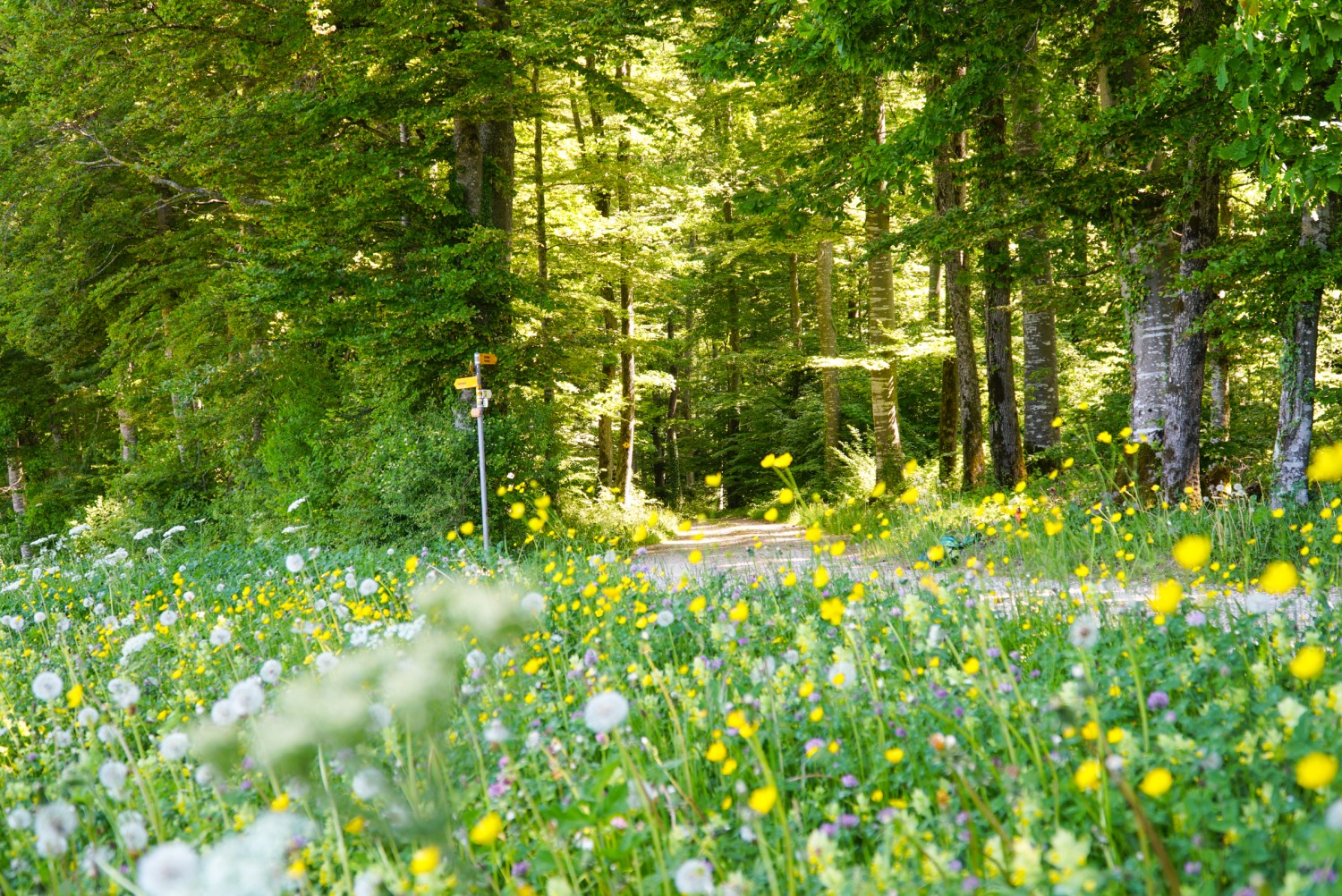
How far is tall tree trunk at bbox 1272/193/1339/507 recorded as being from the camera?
6.47 metres

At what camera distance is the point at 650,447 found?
20109 mm

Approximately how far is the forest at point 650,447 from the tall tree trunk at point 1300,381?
0.10 ft

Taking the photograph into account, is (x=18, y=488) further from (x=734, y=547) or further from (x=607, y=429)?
(x=734, y=547)

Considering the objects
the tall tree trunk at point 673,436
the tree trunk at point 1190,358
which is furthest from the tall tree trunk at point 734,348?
the tree trunk at point 1190,358

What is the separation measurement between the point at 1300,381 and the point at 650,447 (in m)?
14.5

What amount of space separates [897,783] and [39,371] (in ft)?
77.8

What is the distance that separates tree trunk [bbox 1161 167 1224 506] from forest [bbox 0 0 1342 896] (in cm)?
7

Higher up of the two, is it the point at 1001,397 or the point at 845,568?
the point at 1001,397

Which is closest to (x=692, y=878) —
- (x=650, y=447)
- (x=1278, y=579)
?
(x=1278, y=579)

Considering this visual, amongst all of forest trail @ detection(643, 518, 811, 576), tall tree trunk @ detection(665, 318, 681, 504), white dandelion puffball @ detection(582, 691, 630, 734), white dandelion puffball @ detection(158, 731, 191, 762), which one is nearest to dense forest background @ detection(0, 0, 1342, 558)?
Result: forest trail @ detection(643, 518, 811, 576)

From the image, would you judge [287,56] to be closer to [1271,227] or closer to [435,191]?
[435,191]

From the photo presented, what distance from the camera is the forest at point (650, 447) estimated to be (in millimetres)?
2100

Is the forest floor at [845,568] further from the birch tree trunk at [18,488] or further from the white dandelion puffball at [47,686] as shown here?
the birch tree trunk at [18,488]

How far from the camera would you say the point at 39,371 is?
2019 cm
